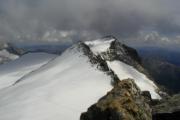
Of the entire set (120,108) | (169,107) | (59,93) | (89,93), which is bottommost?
(120,108)

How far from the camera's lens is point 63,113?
68.6m

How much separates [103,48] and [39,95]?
54.3 m

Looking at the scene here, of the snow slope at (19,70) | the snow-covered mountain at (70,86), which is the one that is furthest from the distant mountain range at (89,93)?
the snow slope at (19,70)

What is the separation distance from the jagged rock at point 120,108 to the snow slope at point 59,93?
29594mm

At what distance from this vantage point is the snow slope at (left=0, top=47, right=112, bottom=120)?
228 feet

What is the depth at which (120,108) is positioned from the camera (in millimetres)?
33188

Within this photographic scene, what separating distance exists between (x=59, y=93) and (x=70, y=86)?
609 centimetres

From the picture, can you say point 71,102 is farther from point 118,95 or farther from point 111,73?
point 118,95

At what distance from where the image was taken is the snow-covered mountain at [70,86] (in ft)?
232

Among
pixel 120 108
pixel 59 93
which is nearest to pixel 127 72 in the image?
pixel 59 93

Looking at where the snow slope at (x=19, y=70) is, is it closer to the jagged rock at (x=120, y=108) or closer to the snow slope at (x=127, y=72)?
the snow slope at (x=127, y=72)

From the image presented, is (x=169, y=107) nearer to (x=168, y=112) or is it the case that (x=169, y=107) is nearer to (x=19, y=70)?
(x=168, y=112)

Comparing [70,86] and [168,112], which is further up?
[70,86]

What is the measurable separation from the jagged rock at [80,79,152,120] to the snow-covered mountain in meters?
29.7
